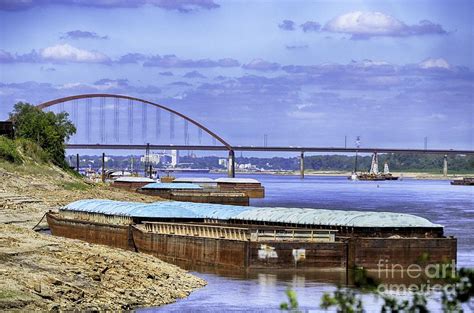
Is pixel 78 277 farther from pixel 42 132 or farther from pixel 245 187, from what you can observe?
pixel 245 187

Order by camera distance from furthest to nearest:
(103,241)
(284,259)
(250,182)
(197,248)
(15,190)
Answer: (250,182)
(15,190)
(103,241)
(197,248)
(284,259)

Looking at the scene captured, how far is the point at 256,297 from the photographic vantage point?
41.3 metres

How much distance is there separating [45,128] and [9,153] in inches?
1108

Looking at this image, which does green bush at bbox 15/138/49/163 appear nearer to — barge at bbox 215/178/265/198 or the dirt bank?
barge at bbox 215/178/265/198

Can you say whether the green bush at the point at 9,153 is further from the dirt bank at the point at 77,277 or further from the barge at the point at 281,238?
the dirt bank at the point at 77,277

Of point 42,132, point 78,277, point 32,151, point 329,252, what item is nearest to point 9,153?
point 32,151

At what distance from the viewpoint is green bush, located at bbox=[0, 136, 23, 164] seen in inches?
4161

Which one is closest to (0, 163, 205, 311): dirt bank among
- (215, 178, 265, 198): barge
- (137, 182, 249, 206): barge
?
(137, 182, 249, 206): barge

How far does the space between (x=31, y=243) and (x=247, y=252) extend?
10403 mm

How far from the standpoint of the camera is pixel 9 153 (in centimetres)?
10644

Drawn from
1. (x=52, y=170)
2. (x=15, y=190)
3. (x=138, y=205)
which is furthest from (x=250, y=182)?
(x=138, y=205)

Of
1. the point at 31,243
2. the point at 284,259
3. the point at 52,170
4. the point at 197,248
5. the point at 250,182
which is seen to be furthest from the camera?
the point at 250,182

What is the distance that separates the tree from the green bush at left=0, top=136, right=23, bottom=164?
14977 mm

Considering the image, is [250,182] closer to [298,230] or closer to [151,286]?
[298,230]
